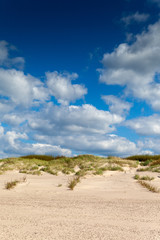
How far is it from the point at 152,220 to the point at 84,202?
203 cm

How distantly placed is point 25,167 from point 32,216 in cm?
1258

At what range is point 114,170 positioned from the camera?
14.4m

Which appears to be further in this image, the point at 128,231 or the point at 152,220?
the point at 152,220

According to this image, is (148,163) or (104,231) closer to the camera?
(104,231)

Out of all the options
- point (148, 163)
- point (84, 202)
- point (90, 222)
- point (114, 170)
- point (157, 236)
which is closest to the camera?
point (157, 236)

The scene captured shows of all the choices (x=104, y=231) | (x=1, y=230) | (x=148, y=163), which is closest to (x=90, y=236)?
(x=104, y=231)

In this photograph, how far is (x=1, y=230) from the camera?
3.13 metres

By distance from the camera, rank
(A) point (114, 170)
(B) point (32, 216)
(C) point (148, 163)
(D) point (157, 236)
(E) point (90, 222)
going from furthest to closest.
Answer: (C) point (148, 163)
(A) point (114, 170)
(B) point (32, 216)
(E) point (90, 222)
(D) point (157, 236)

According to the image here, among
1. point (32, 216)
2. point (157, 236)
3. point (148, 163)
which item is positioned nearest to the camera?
point (157, 236)

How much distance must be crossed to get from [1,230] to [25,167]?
43.8 ft

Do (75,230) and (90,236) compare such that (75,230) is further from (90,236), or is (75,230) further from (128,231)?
(128,231)

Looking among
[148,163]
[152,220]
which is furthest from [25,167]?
[152,220]

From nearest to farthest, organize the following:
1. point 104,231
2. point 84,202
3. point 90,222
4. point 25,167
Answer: point 104,231 → point 90,222 → point 84,202 → point 25,167

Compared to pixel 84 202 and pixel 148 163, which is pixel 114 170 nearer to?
pixel 148 163
